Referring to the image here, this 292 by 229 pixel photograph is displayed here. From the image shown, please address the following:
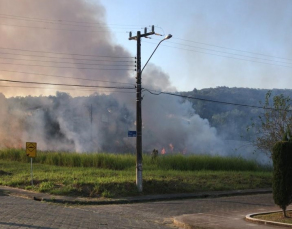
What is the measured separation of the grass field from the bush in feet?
28.4

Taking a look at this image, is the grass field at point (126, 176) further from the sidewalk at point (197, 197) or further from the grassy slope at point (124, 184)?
the sidewalk at point (197, 197)

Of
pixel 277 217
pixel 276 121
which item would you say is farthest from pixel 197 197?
pixel 276 121

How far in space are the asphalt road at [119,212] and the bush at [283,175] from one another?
132cm

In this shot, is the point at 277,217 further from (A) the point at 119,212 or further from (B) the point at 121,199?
(B) the point at 121,199

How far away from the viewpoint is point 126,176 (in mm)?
25359

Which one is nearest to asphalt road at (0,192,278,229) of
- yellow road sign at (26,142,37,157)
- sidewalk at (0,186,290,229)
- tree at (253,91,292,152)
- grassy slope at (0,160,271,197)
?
sidewalk at (0,186,290,229)

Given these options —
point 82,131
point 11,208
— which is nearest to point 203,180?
point 11,208

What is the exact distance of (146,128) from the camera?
63.8 meters

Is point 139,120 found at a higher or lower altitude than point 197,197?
higher

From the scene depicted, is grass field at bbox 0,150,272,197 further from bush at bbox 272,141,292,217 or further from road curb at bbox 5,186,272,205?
bush at bbox 272,141,292,217

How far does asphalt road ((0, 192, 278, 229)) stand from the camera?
39.4 feet

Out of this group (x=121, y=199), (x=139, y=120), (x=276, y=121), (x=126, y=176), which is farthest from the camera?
(x=276, y=121)

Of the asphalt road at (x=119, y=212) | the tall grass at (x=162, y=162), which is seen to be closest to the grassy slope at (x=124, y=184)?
the asphalt road at (x=119, y=212)

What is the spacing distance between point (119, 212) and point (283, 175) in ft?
20.2
